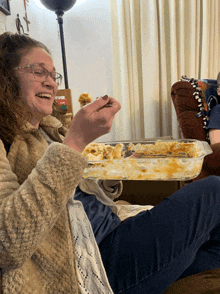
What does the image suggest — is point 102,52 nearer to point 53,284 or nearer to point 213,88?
point 213,88

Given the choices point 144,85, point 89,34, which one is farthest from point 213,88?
point 89,34

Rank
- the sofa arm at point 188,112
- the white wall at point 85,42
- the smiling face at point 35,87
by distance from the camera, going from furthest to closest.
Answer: the white wall at point 85,42, the sofa arm at point 188,112, the smiling face at point 35,87

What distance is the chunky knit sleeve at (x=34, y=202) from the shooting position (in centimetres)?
46

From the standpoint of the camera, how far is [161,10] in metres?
2.22

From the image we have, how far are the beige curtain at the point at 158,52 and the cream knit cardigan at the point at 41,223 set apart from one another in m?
1.93

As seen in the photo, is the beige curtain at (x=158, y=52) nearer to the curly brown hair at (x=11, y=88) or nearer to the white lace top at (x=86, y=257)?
the curly brown hair at (x=11, y=88)

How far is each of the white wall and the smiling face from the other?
179 centimetres

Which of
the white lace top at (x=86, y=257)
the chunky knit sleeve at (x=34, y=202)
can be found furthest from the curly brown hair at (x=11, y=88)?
the white lace top at (x=86, y=257)

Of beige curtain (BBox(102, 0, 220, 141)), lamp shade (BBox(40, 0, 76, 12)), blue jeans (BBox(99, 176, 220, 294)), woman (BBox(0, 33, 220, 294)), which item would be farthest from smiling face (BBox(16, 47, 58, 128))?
beige curtain (BBox(102, 0, 220, 141))

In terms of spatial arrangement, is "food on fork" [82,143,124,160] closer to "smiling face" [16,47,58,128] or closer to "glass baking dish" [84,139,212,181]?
"glass baking dish" [84,139,212,181]

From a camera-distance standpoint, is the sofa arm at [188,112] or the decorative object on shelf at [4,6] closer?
the decorative object on shelf at [4,6]

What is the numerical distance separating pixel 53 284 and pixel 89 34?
8.15ft

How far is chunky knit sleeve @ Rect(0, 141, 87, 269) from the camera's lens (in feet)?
1.52

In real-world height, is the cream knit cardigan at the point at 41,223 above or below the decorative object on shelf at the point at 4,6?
below
